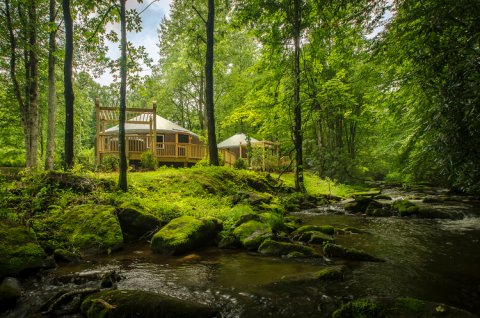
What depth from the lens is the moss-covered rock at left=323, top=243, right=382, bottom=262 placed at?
5.32 m

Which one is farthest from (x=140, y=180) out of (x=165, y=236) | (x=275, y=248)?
(x=275, y=248)

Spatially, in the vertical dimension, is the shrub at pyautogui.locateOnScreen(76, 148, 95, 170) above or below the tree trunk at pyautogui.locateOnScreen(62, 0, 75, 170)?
below

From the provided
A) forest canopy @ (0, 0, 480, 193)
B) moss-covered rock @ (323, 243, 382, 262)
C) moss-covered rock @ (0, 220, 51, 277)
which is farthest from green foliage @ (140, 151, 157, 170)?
moss-covered rock @ (323, 243, 382, 262)

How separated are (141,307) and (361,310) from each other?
255 centimetres

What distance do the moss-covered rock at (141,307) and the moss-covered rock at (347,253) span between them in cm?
299

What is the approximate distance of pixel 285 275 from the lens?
4484mm

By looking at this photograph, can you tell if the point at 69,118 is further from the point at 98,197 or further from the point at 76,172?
the point at 98,197

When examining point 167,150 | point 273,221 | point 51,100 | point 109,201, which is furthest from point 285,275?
point 167,150

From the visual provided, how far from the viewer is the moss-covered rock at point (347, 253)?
210 inches

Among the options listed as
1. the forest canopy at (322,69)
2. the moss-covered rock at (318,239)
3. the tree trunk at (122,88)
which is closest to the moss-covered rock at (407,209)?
the forest canopy at (322,69)

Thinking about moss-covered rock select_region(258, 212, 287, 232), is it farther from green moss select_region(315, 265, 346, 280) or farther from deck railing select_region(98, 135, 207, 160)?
deck railing select_region(98, 135, 207, 160)

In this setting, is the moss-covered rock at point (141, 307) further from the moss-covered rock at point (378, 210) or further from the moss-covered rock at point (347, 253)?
the moss-covered rock at point (378, 210)

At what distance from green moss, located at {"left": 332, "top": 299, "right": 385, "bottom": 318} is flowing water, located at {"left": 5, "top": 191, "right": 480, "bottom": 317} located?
29 centimetres

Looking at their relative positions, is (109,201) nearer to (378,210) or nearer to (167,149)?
(378,210)
